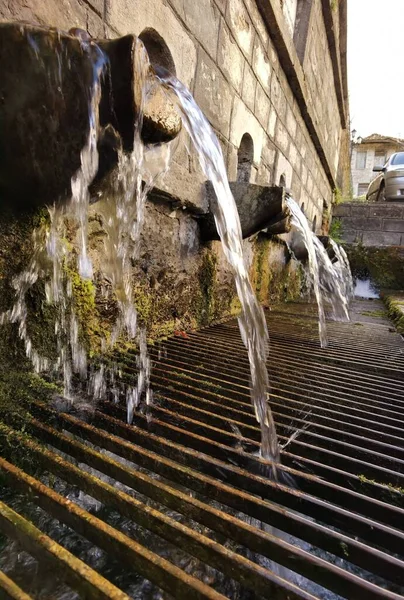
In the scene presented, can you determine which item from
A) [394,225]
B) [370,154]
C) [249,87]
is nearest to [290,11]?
[249,87]

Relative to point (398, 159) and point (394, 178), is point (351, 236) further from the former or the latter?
point (398, 159)

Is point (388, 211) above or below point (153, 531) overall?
above

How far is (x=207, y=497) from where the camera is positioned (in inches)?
46.1

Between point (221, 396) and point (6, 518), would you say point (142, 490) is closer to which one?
point (6, 518)

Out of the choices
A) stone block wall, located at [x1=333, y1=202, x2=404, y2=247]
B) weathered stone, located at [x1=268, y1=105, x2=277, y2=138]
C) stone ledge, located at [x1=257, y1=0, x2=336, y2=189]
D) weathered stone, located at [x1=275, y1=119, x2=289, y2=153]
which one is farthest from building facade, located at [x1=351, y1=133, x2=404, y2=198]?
weathered stone, located at [x1=268, y1=105, x2=277, y2=138]

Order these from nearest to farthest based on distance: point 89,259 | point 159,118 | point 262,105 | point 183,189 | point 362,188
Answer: point 159,118 < point 89,259 < point 183,189 < point 262,105 < point 362,188

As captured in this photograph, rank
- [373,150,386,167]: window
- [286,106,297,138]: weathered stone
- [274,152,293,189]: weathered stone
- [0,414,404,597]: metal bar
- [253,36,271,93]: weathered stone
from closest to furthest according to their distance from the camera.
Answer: [0,414,404,597]: metal bar < [253,36,271,93]: weathered stone < [274,152,293,189]: weathered stone < [286,106,297,138]: weathered stone < [373,150,386,167]: window

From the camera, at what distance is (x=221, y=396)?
64.6 inches

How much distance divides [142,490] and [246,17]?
12.6 feet

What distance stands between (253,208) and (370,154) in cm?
3301

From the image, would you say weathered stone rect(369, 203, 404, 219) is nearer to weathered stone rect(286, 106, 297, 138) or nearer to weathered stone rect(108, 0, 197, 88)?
weathered stone rect(286, 106, 297, 138)

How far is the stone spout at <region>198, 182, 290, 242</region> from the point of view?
282 cm

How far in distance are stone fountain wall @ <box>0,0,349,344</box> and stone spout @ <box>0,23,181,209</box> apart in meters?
0.42

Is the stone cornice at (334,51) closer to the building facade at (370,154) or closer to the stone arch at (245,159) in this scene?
the stone arch at (245,159)
